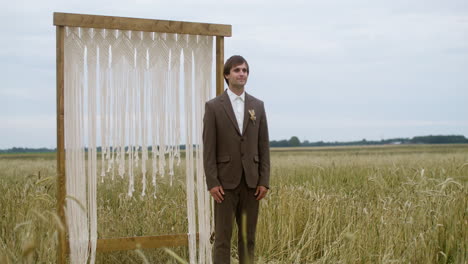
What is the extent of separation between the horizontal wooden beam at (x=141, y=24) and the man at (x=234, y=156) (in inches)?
27.4

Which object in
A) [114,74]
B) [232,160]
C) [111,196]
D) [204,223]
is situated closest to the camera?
[232,160]

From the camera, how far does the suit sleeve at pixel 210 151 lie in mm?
3414

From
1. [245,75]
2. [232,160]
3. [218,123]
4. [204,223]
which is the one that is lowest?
[204,223]

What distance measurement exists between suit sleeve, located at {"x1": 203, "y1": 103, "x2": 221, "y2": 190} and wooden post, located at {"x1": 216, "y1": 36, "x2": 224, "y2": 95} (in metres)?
0.70

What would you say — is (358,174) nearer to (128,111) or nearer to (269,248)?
(269,248)

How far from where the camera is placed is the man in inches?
135

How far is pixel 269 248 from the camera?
4.75 m

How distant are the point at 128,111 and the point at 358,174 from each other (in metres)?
4.99

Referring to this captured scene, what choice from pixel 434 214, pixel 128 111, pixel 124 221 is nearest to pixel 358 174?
pixel 434 214

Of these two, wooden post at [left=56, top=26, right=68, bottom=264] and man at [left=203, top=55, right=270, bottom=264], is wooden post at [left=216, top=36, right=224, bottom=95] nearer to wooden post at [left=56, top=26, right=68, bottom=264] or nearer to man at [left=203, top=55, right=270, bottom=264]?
man at [left=203, top=55, right=270, bottom=264]

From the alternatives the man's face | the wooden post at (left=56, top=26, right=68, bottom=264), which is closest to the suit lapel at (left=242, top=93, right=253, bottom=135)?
the man's face

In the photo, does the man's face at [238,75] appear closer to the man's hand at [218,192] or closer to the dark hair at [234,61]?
the dark hair at [234,61]

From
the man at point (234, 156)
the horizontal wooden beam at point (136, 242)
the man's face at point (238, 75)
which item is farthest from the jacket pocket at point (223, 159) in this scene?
the horizontal wooden beam at point (136, 242)

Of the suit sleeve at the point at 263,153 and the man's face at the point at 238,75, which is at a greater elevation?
the man's face at the point at 238,75
